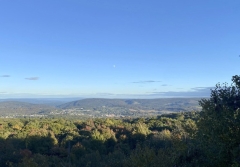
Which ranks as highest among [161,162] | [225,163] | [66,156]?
[225,163]

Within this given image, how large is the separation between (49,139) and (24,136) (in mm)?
7171

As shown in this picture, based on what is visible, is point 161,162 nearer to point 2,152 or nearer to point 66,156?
point 66,156

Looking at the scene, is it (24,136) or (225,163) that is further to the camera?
(24,136)

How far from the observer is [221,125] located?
16.5 m

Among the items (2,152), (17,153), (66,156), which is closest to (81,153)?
(66,156)

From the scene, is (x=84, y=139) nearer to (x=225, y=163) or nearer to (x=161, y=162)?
(x=161, y=162)

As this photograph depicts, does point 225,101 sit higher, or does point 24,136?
point 225,101

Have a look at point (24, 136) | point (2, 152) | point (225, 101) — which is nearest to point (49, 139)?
point (24, 136)

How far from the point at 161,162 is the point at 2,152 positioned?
110 feet

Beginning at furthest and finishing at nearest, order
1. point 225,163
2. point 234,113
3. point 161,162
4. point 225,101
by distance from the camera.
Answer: point 161,162, point 225,101, point 234,113, point 225,163

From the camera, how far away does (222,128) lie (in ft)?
53.8

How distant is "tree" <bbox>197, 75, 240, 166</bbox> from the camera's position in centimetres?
1570

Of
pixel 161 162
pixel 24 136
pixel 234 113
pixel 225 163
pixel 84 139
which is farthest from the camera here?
pixel 24 136

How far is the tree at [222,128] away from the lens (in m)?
15.7
